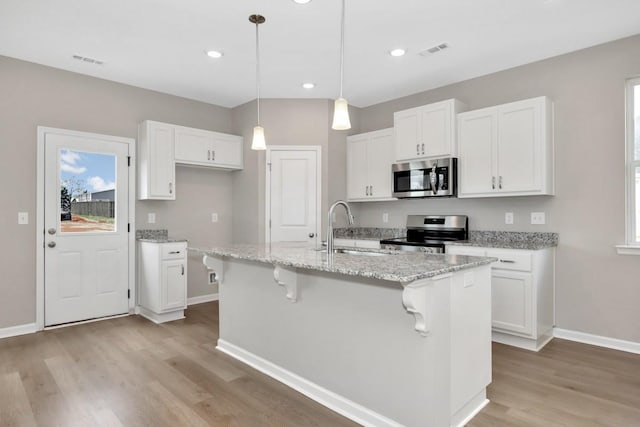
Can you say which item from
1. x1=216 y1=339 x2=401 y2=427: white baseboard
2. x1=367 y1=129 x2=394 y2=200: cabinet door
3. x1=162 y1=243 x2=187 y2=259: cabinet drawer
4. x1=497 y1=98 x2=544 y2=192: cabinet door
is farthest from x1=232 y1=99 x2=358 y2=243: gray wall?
x1=216 y1=339 x2=401 y2=427: white baseboard

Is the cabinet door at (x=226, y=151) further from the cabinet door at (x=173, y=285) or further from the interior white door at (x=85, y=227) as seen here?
the cabinet door at (x=173, y=285)

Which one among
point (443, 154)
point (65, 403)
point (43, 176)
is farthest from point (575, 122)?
point (43, 176)

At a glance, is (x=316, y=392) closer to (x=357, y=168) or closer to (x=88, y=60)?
(x=357, y=168)

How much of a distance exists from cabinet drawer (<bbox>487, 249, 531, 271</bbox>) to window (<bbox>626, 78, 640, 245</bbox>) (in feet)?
2.89

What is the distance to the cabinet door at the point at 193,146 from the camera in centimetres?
459

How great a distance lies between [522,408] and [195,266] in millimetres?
4021

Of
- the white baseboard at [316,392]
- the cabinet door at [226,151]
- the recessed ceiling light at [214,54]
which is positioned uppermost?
the recessed ceiling light at [214,54]

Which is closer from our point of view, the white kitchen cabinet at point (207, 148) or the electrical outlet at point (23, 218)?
the electrical outlet at point (23, 218)

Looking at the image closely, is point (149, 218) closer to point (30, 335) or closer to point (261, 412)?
point (30, 335)

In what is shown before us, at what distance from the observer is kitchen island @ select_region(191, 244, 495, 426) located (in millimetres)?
1866

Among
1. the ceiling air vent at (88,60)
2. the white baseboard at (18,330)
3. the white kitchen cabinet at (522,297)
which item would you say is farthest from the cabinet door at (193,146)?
the white kitchen cabinet at (522,297)

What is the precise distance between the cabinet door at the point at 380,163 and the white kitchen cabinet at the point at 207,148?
5.84 ft

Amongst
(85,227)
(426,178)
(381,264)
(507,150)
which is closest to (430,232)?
(426,178)

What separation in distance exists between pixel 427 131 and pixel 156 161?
3090 millimetres
